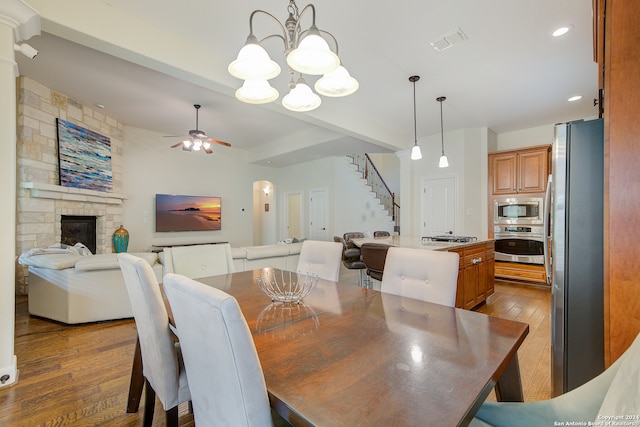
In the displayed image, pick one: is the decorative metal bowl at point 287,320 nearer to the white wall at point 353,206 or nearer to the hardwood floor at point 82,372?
the hardwood floor at point 82,372

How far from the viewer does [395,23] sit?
2.43m

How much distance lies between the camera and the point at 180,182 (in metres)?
6.51

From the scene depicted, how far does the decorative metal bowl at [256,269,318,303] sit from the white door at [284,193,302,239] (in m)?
6.16

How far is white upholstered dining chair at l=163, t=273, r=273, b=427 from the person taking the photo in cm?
70

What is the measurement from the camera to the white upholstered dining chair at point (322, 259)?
227 cm

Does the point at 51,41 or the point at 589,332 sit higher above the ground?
the point at 51,41

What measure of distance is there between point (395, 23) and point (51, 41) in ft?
11.2

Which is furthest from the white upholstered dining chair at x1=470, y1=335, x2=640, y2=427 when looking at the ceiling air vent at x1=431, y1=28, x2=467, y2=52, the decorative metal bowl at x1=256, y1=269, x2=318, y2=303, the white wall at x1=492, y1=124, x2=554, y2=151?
the white wall at x1=492, y1=124, x2=554, y2=151

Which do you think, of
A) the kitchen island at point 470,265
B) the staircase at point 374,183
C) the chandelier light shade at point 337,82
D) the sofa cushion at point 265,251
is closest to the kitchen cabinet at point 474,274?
the kitchen island at point 470,265

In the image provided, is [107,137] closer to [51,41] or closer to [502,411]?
[51,41]

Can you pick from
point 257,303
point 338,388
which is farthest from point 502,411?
point 257,303

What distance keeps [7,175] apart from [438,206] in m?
5.83

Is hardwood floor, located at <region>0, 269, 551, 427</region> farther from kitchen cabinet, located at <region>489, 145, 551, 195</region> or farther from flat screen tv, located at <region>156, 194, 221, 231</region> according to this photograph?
flat screen tv, located at <region>156, 194, 221, 231</region>

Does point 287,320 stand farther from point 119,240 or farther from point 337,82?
point 119,240
